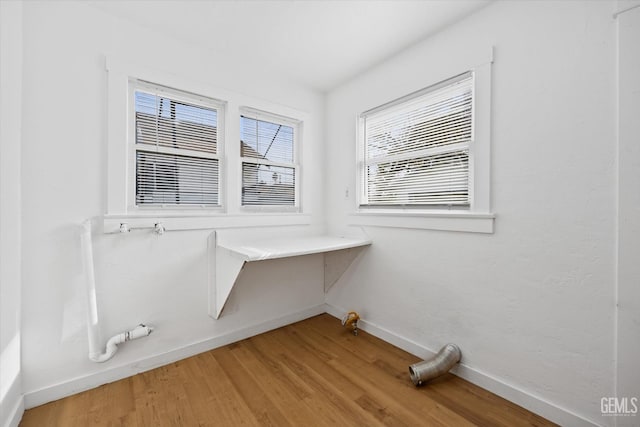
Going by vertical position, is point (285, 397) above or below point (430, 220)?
below

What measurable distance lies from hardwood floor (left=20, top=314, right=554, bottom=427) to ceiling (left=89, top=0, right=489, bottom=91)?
98.6 inches

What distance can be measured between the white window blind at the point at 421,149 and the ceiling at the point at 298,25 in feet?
1.47

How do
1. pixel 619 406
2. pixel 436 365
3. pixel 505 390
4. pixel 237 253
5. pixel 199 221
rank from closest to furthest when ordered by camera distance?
pixel 619 406 → pixel 505 390 → pixel 436 365 → pixel 237 253 → pixel 199 221

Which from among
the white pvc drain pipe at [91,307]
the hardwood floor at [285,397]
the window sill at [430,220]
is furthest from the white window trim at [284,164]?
the hardwood floor at [285,397]

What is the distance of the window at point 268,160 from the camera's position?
2.50m

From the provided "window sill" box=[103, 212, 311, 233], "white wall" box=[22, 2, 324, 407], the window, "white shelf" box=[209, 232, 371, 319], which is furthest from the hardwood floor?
the window

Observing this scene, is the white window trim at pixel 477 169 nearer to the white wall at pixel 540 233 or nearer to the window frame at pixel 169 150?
the white wall at pixel 540 233

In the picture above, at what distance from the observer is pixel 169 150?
6.82ft

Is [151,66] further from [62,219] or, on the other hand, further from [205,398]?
[205,398]

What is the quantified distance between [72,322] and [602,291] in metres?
3.03

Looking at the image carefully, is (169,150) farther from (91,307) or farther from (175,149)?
(91,307)

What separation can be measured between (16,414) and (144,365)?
61cm

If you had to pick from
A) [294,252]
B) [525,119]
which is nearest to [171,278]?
[294,252]

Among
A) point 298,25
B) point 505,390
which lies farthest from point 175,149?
point 505,390
